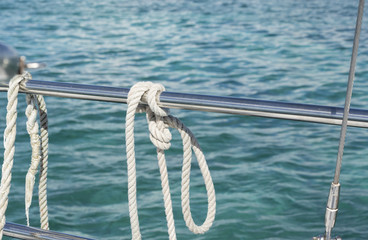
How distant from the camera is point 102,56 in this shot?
282 inches

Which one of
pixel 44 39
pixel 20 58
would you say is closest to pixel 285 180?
pixel 20 58

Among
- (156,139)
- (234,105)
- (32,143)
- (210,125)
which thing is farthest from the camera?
(210,125)

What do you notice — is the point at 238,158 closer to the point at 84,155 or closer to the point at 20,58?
the point at 84,155

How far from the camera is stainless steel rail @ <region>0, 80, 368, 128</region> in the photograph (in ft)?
4.02

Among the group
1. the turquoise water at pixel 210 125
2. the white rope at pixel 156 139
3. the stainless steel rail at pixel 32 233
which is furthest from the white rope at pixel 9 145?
the turquoise water at pixel 210 125

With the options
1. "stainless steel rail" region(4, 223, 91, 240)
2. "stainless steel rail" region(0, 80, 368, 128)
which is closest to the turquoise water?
"stainless steel rail" region(4, 223, 91, 240)

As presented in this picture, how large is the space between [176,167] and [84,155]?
70 centimetres

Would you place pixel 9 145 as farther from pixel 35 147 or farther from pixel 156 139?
pixel 156 139

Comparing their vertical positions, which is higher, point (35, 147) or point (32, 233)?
point (35, 147)

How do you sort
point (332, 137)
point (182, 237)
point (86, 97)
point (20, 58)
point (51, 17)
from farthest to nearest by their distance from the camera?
point (51, 17) → point (332, 137) → point (182, 237) → point (86, 97) → point (20, 58)

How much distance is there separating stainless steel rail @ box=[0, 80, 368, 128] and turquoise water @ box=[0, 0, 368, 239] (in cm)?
189

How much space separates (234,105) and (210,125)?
351cm

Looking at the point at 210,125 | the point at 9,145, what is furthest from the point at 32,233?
the point at 210,125

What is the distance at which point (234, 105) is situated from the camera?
4.18 ft
